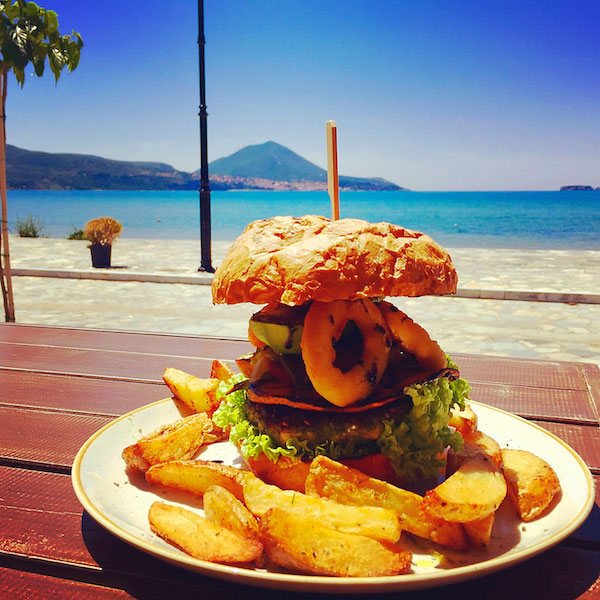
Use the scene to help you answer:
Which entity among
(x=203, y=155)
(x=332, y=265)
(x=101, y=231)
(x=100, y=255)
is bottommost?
(x=332, y=265)

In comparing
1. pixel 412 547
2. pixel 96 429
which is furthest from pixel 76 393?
→ pixel 412 547

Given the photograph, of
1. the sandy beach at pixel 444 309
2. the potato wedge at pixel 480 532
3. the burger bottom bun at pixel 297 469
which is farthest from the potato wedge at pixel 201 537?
Answer: the sandy beach at pixel 444 309

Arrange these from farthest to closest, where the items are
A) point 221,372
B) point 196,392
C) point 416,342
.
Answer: point 221,372 < point 196,392 < point 416,342

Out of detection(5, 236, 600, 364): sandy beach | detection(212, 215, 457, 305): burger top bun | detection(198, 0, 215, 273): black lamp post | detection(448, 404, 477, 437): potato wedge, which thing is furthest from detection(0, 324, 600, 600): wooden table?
detection(198, 0, 215, 273): black lamp post

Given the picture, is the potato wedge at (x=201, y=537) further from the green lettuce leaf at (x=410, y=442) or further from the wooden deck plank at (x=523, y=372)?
the wooden deck plank at (x=523, y=372)

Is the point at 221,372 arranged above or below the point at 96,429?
above

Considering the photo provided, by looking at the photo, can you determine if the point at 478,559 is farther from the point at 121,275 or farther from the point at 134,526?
the point at 121,275

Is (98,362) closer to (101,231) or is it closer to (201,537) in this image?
(201,537)

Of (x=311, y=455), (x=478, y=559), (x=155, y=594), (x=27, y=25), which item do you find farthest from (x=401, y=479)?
(x=27, y=25)
